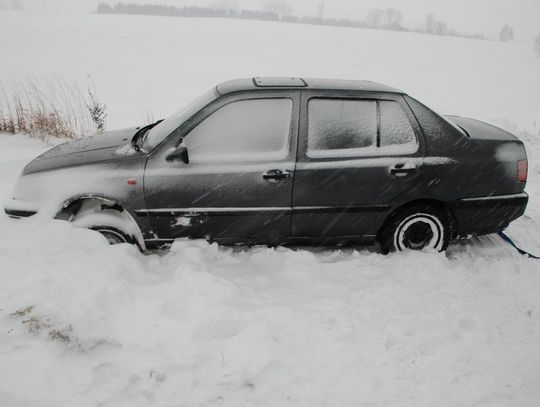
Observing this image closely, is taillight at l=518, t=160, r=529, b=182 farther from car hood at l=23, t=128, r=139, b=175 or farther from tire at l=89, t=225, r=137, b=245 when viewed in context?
tire at l=89, t=225, r=137, b=245

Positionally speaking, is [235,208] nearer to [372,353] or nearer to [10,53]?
[372,353]

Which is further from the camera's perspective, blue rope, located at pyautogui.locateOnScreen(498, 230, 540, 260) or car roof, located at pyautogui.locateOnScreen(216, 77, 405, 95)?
blue rope, located at pyautogui.locateOnScreen(498, 230, 540, 260)

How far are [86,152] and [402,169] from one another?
290cm

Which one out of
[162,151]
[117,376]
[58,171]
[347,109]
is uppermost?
[347,109]

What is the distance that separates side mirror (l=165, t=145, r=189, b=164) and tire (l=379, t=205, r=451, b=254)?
1958 mm

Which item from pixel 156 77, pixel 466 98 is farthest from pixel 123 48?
pixel 466 98

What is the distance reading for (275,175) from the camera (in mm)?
3396

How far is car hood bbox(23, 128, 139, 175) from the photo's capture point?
3.54m

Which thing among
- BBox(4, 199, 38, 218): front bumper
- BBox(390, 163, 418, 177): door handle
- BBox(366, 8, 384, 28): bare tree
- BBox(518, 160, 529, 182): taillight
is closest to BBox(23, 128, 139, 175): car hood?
BBox(4, 199, 38, 218): front bumper

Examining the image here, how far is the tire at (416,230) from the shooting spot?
3730 mm

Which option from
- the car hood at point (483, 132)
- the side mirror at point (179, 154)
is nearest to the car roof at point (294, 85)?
the side mirror at point (179, 154)

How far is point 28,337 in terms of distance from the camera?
8.50ft

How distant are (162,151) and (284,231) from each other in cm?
128

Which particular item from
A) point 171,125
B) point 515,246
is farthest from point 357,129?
point 515,246
